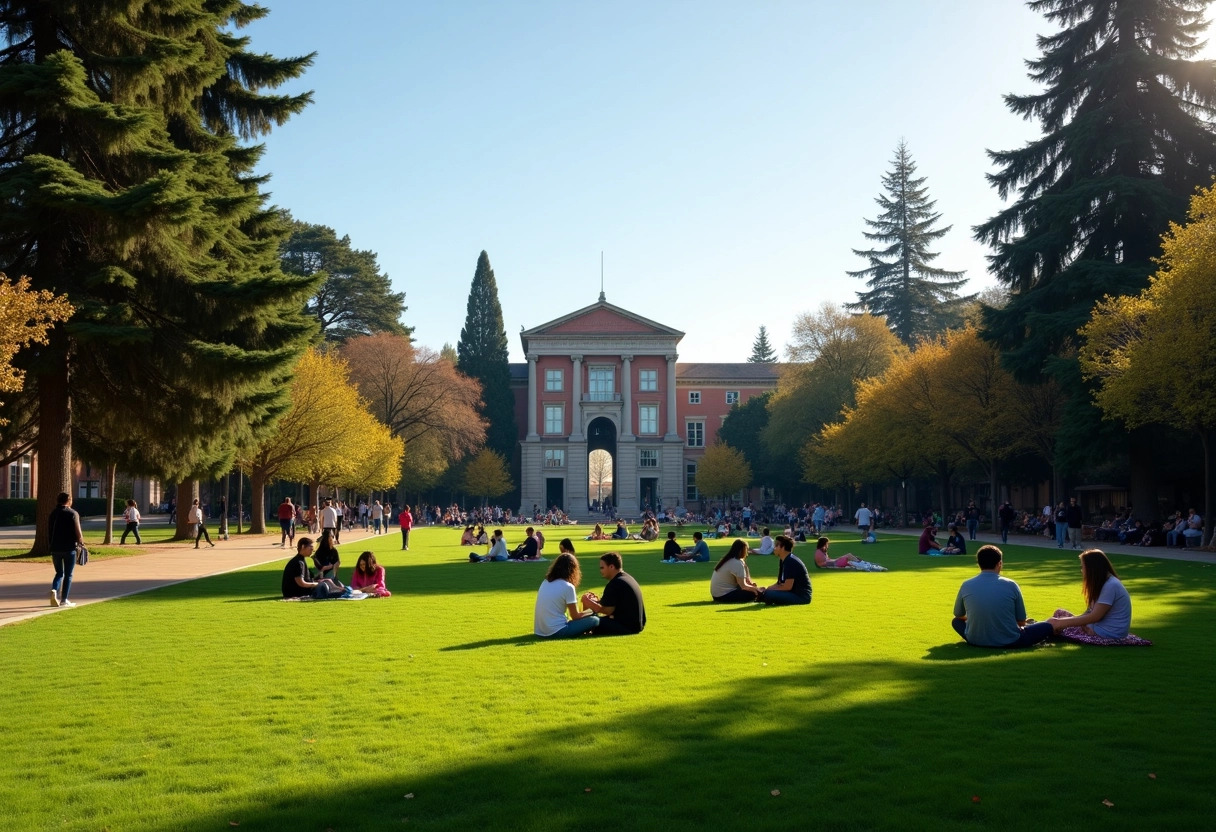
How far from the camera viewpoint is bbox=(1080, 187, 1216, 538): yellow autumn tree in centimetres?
2862

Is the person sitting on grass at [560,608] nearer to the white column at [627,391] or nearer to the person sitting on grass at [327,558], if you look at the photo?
the person sitting on grass at [327,558]

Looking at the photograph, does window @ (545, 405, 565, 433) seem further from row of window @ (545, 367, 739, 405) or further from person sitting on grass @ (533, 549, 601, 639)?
person sitting on grass @ (533, 549, 601, 639)

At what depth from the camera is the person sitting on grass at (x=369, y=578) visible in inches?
707

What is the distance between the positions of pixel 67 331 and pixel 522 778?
21359 millimetres

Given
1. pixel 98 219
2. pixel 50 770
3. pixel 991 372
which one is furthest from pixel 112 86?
pixel 991 372

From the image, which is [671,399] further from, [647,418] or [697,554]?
[697,554]

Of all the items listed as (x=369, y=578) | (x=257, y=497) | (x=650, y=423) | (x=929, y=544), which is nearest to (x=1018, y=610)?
(x=369, y=578)

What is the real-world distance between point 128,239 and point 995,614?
19.7 m

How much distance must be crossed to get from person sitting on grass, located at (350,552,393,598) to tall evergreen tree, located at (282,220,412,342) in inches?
2179

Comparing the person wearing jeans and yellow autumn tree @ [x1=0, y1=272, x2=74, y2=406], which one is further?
yellow autumn tree @ [x1=0, y1=272, x2=74, y2=406]

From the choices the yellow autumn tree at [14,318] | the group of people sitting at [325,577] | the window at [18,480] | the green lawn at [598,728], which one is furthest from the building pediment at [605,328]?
the green lawn at [598,728]

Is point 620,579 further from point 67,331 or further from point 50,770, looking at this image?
point 67,331

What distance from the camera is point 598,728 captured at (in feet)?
23.6

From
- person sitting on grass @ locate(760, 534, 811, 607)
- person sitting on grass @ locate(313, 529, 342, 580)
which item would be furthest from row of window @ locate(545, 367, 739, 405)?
person sitting on grass @ locate(760, 534, 811, 607)
